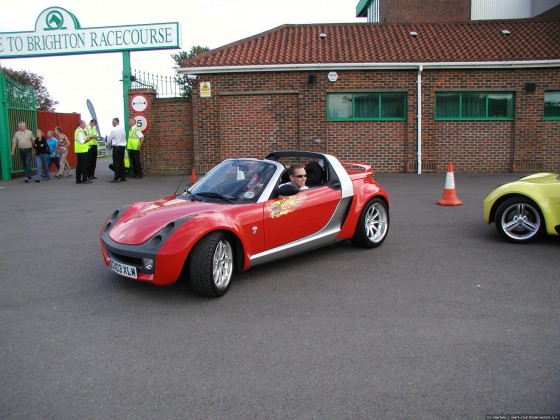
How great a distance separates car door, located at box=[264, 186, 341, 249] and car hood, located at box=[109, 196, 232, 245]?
1.68 feet

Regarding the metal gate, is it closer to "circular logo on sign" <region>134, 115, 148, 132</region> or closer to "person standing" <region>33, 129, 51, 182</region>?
"person standing" <region>33, 129, 51, 182</region>

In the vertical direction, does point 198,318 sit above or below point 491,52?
below

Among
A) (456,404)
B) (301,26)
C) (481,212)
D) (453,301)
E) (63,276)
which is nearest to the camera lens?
(456,404)

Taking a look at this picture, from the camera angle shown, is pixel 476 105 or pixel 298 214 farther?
pixel 476 105

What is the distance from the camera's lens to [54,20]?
18.1m

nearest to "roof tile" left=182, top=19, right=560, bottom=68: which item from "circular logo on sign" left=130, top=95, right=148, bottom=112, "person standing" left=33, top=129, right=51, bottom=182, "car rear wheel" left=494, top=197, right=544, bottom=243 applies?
"circular logo on sign" left=130, top=95, right=148, bottom=112

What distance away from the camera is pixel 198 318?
4.68 meters

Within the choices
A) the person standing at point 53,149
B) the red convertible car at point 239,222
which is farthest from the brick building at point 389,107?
the red convertible car at point 239,222

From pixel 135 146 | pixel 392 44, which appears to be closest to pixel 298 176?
pixel 135 146

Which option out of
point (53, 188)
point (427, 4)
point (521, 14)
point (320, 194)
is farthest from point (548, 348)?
point (521, 14)

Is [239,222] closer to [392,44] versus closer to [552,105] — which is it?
[392,44]

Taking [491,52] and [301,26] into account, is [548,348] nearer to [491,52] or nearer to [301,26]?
[491,52]

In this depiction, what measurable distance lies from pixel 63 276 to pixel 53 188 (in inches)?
384

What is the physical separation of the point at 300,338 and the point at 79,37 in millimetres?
16762
